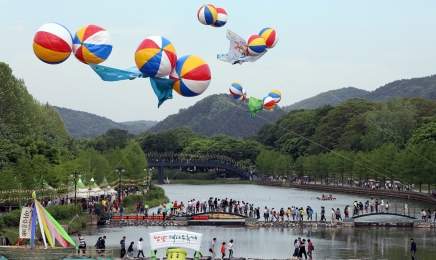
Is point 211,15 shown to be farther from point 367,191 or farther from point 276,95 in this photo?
point 367,191

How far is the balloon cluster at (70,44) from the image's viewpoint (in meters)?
31.7

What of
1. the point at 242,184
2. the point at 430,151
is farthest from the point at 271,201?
the point at 242,184

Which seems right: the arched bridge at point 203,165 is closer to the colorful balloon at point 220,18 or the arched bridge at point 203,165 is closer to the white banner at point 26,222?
the colorful balloon at point 220,18

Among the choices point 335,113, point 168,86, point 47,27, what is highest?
point 335,113

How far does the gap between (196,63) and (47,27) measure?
6340mm

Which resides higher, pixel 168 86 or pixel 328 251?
pixel 168 86

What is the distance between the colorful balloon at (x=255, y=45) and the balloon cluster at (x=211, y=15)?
6.84ft

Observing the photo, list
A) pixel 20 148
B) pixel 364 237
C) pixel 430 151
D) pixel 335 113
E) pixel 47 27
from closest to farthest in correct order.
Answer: pixel 47 27
pixel 364 237
pixel 20 148
pixel 430 151
pixel 335 113

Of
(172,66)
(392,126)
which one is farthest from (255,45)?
(392,126)

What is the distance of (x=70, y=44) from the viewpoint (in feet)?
106

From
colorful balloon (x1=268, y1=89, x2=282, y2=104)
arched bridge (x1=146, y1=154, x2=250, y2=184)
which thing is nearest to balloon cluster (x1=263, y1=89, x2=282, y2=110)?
colorful balloon (x1=268, y1=89, x2=282, y2=104)

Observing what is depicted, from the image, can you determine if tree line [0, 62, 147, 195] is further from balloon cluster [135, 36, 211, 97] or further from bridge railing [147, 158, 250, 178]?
bridge railing [147, 158, 250, 178]

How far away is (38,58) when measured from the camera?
32312 millimetres

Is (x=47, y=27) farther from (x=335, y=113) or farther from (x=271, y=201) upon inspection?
(x=335, y=113)
